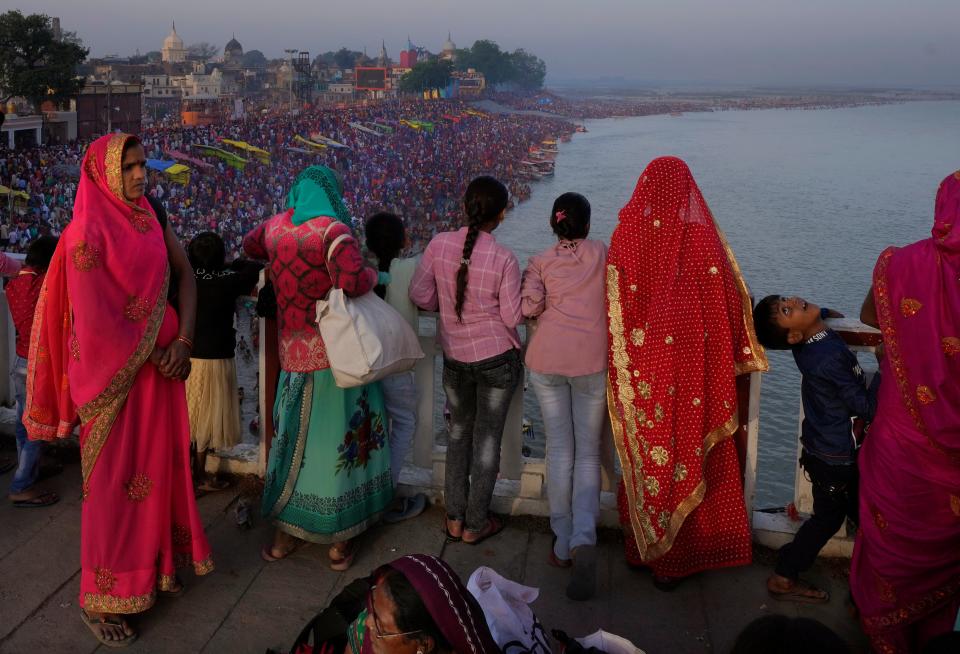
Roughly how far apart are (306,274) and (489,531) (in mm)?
851

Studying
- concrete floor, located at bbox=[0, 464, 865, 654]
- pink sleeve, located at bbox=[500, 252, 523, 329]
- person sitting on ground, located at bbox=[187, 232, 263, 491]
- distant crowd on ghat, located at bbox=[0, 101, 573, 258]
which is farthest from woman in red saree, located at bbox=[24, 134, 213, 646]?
distant crowd on ghat, located at bbox=[0, 101, 573, 258]

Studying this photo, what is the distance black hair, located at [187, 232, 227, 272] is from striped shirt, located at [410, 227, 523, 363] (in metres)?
0.63

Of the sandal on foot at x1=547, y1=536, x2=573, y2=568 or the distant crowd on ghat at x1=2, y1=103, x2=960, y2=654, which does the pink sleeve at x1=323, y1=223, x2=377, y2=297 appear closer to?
the distant crowd on ghat at x1=2, y1=103, x2=960, y2=654

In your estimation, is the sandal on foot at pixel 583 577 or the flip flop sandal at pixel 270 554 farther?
the flip flop sandal at pixel 270 554

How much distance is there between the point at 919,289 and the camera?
1.71 meters

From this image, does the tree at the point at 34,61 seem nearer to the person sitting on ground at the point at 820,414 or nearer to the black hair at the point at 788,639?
the person sitting on ground at the point at 820,414

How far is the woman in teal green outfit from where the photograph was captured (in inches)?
82.2

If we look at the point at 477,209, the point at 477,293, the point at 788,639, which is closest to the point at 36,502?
the point at 477,293

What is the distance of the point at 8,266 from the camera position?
2668 mm

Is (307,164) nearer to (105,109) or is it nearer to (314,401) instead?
(105,109)

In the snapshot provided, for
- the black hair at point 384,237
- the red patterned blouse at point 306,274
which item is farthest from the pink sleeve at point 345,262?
the black hair at point 384,237

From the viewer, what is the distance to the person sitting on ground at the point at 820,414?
1.89m

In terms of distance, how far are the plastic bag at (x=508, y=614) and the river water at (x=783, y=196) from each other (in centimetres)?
1665

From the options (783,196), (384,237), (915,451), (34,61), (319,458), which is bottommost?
(783,196)
